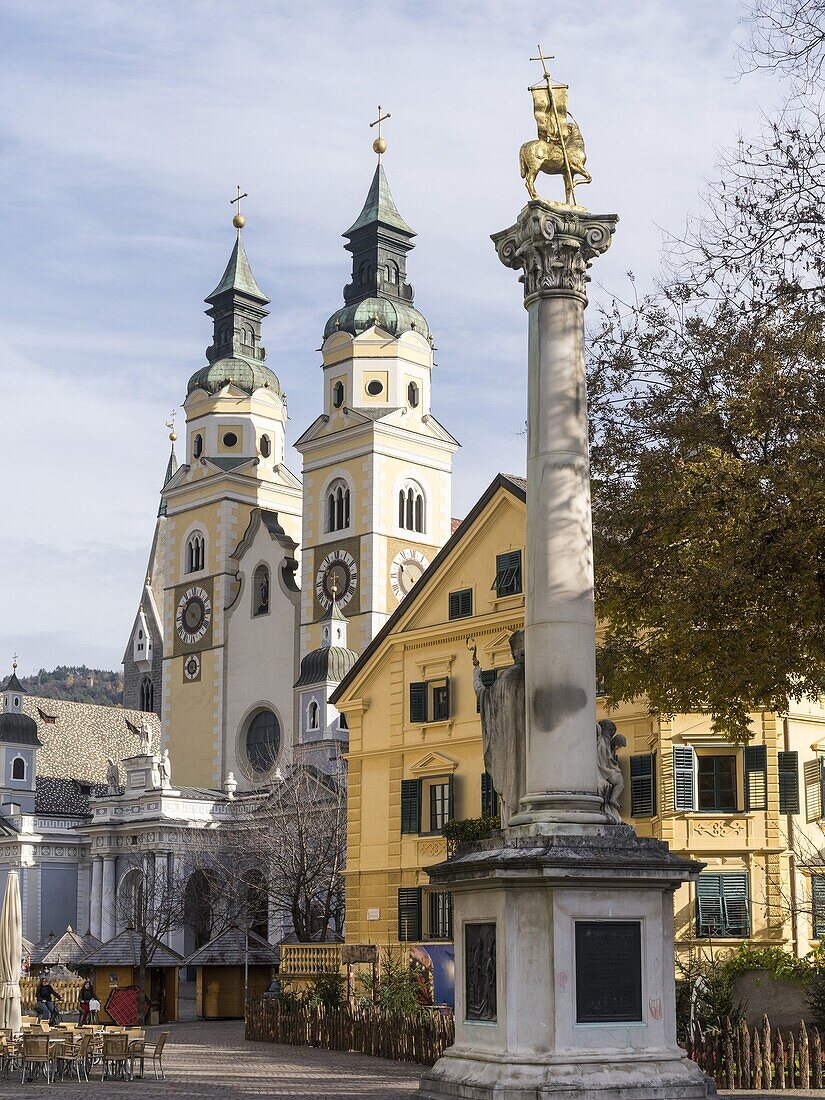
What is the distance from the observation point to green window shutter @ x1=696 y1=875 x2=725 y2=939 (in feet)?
105

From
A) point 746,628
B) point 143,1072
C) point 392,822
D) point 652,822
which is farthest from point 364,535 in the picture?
point 746,628

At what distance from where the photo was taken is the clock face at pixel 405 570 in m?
71.1

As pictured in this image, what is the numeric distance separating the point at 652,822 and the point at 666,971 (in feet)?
62.5

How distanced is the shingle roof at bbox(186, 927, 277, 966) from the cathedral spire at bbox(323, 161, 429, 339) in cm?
3262

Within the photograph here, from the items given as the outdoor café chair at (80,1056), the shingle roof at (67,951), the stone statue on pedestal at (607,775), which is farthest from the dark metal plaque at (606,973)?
the shingle roof at (67,951)

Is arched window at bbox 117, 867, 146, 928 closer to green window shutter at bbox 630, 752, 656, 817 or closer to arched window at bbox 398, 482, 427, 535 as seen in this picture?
arched window at bbox 398, 482, 427, 535

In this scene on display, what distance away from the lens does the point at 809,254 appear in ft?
60.0

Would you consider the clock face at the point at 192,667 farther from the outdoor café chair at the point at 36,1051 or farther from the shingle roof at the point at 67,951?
the outdoor café chair at the point at 36,1051

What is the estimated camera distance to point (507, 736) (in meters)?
15.9

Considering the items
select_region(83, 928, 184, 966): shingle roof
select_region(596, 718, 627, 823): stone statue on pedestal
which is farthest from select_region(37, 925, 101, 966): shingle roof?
select_region(596, 718, 627, 823): stone statue on pedestal

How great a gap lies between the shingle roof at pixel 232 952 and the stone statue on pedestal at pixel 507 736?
34.3 metres

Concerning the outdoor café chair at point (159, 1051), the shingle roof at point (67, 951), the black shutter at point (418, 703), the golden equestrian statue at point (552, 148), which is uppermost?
the golden equestrian statue at point (552, 148)

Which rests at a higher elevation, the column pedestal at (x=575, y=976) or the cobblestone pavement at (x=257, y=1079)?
the column pedestal at (x=575, y=976)

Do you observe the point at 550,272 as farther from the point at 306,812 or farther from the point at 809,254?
the point at 306,812
